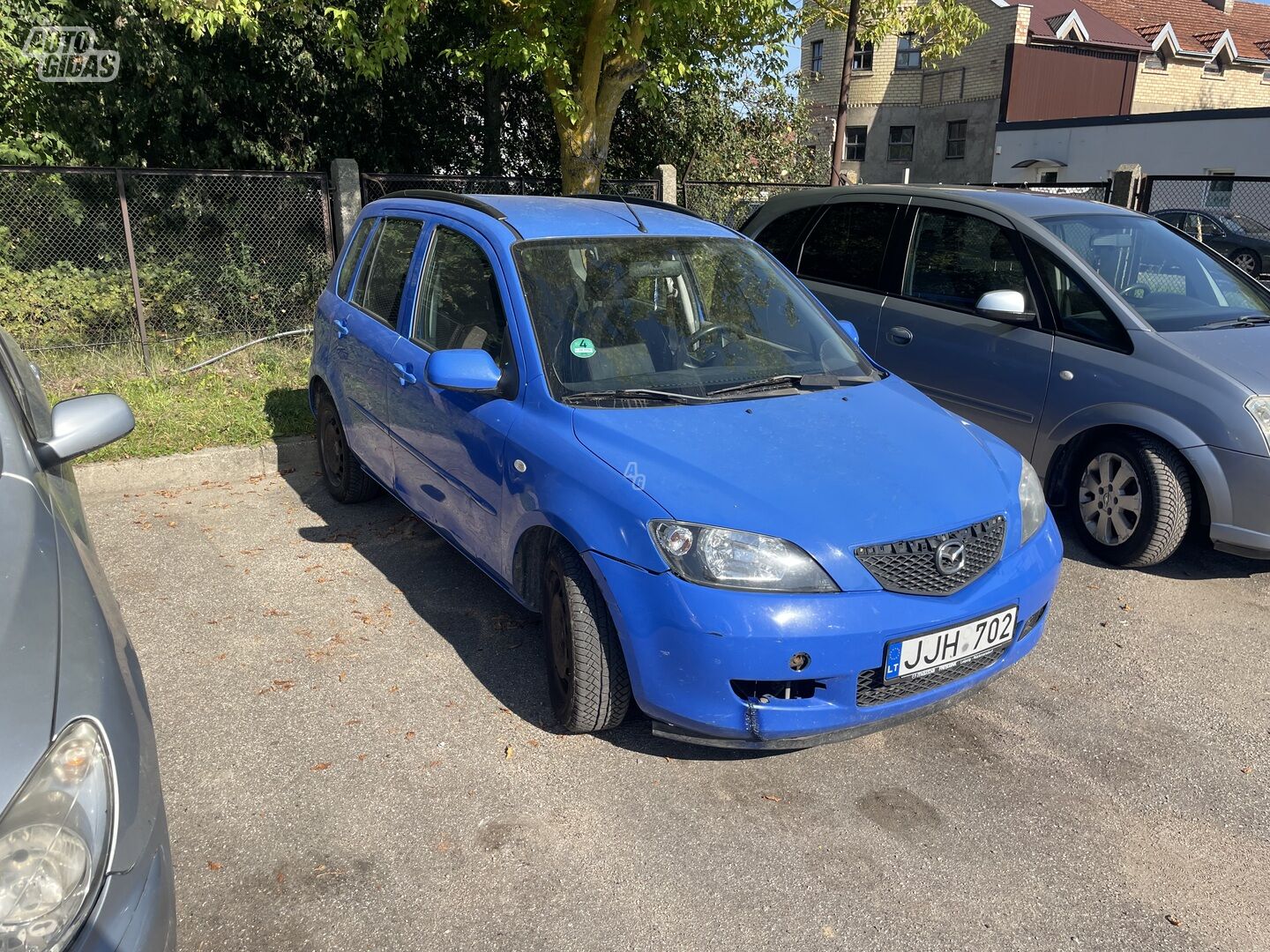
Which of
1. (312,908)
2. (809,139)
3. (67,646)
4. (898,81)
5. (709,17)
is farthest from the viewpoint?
(898,81)

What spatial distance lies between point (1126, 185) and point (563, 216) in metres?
8.47

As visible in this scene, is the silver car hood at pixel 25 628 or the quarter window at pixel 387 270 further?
the quarter window at pixel 387 270

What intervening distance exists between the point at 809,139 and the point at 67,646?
14381 mm

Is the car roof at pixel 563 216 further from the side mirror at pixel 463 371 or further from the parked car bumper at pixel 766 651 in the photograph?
the parked car bumper at pixel 766 651

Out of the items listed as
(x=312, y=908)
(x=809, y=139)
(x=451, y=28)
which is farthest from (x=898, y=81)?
(x=312, y=908)

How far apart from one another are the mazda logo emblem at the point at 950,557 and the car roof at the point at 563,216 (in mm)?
2020

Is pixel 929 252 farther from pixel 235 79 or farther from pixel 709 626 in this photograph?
pixel 235 79

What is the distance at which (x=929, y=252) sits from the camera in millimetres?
6074

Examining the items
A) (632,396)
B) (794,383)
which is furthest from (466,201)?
(794,383)

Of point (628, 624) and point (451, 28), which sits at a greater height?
point (451, 28)

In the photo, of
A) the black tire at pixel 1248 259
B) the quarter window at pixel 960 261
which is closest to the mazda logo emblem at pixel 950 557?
the quarter window at pixel 960 261

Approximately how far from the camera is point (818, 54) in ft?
134

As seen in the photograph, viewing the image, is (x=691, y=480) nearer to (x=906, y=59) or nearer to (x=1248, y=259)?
(x=1248, y=259)

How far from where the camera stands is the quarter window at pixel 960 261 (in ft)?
18.6
